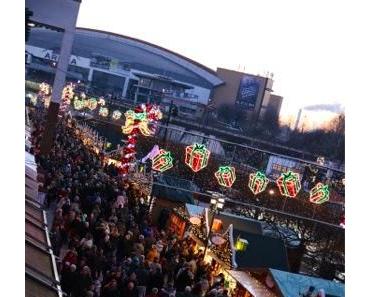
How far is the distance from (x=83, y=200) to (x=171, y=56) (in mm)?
53665

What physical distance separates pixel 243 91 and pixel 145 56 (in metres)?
12.4

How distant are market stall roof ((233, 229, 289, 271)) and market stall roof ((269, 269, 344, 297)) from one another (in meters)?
0.97

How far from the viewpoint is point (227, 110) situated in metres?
55.0

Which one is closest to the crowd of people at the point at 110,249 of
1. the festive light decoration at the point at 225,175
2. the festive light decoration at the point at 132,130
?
the festive light decoration at the point at 225,175

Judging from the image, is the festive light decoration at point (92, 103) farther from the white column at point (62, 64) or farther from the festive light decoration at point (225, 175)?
the white column at point (62, 64)

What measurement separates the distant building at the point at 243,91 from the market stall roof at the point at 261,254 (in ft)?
166

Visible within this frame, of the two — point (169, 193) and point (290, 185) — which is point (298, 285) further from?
point (290, 185)

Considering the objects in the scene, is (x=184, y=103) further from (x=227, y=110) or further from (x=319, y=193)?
(x=319, y=193)

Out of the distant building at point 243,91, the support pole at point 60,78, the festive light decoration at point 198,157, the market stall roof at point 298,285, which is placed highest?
the distant building at point 243,91

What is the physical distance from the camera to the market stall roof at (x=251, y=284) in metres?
6.83

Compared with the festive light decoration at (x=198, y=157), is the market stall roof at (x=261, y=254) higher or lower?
lower

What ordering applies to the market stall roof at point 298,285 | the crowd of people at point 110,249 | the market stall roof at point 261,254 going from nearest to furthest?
the crowd of people at point 110,249 < the market stall roof at point 298,285 < the market stall roof at point 261,254
